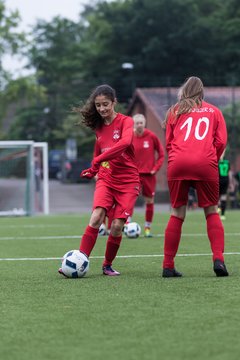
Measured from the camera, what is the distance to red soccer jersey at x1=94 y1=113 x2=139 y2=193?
29.2 feet

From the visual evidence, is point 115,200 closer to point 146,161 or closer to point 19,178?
point 146,161

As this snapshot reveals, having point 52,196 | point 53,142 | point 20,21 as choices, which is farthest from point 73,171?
point 53,142

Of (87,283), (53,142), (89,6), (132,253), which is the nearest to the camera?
(87,283)

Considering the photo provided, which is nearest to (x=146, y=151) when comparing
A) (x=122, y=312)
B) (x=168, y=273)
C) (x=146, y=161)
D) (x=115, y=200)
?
(x=146, y=161)

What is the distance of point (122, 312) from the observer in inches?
244

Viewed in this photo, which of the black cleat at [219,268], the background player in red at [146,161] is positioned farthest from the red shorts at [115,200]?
the background player in red at [146,161]

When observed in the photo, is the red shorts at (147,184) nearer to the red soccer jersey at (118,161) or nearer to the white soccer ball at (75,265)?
the red soccer jersey at (118,161)

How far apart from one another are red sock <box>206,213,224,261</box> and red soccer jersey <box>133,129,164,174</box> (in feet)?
23.3

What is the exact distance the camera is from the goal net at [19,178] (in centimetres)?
2797

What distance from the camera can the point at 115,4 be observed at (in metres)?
72.6

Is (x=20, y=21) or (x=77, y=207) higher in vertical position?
(x=20, y=21)

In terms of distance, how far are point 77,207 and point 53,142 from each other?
27.8 meters

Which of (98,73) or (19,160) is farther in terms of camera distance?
(98,73)

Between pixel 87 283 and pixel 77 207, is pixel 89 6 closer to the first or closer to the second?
pixel 77 207
